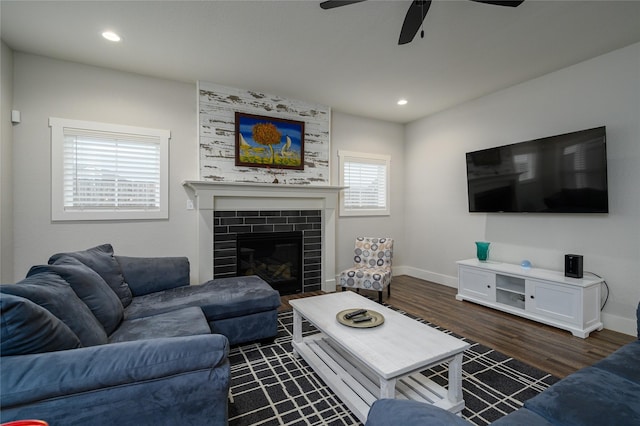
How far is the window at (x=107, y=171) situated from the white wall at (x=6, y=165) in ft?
1.00

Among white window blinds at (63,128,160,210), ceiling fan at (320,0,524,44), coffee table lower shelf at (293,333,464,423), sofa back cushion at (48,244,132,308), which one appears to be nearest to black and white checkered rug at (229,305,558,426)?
coffee table lower shelf at (293,333,464,423)

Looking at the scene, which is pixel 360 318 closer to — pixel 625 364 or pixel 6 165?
pixel 625 364

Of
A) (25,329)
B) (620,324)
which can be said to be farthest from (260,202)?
(620,324)

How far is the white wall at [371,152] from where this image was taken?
4613 millimetres

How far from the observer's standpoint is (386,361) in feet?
5.06

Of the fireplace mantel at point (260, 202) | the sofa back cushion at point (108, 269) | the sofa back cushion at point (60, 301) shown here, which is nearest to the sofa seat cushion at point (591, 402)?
the sofa back cushion at point (60, 301)

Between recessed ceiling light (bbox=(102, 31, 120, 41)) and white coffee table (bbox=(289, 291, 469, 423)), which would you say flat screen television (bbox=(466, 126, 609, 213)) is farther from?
recessed ceiling light (bbox=(102, 31, 120, 41))

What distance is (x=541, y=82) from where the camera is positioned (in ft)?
11.2

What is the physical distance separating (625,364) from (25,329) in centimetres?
272

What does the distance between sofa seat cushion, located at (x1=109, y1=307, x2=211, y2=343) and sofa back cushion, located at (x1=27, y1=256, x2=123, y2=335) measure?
0.10 metres

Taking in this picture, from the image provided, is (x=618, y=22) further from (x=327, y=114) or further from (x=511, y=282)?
(x=327, y=114)

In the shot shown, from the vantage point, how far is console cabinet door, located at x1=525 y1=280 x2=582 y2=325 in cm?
279

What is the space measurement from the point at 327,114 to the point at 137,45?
2.50 meters

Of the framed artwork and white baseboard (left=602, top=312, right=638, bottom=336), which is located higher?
the framed artwork
